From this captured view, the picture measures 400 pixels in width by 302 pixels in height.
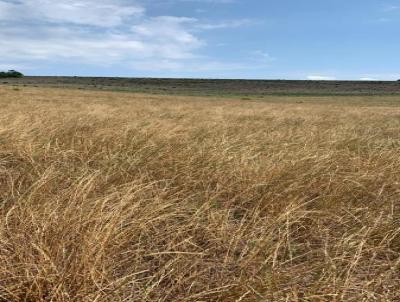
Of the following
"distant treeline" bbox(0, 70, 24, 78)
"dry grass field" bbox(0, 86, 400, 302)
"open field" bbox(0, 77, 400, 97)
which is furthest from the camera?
"distant treeline" bbox(0, 70, 24, 78)

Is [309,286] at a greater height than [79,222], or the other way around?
[79,222]

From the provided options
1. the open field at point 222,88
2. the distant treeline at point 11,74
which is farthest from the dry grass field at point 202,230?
the distant treeline at point 11,74

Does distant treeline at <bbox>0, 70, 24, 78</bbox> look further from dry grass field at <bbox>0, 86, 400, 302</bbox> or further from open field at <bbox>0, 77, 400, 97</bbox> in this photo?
dry grass field at <bbox>0, 86, 400, 302</bbox>

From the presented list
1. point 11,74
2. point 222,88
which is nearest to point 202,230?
point 222,88

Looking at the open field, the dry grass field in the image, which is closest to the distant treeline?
the open field

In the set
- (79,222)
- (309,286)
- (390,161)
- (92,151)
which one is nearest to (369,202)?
(390,161)

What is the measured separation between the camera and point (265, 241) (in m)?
2.21

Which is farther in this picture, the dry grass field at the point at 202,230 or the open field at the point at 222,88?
the open field at the point at 222,88

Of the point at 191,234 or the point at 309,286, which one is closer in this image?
the point at 309,286

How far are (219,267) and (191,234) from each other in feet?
1.54

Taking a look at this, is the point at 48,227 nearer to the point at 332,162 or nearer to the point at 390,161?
the point at 332,162

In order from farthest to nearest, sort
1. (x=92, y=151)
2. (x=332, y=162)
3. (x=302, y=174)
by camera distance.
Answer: (x=92, y=151)
(x=332, y=162)
(x=302, y=174)

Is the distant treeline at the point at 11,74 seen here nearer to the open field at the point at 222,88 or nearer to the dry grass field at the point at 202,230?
the open field at the point at 222,88

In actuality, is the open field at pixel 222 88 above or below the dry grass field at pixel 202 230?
below
